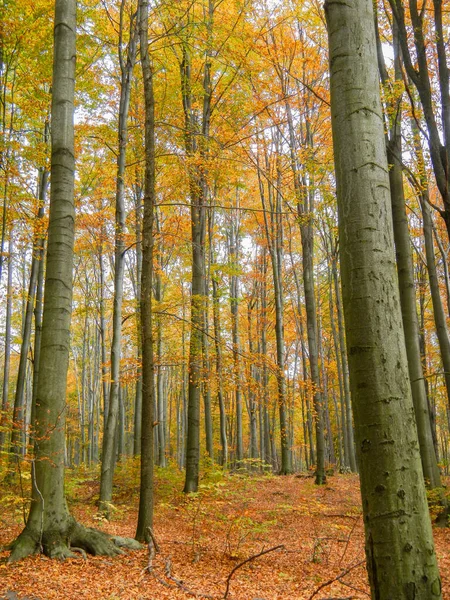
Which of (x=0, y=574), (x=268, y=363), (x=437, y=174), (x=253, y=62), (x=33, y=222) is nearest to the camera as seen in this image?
(x=0, y=574)

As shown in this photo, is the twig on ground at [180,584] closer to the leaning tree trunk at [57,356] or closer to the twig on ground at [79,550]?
the leaning tree trunk at [57,356]

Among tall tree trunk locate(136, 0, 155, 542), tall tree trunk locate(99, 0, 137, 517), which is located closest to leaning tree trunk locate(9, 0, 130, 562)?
tall tree trunk locate(136, 0, 155, 542)

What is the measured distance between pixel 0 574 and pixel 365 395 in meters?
4.17

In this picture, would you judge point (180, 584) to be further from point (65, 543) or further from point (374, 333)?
point (374, 333)

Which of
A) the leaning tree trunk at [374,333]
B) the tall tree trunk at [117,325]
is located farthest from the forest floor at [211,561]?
the leaning tree trunk at [374,333]

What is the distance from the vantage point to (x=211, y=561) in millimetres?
5613

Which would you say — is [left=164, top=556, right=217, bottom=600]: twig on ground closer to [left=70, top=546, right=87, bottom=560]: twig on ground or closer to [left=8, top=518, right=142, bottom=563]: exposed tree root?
[left=8, top=518, right=142, bottom=563]: exposed tree root

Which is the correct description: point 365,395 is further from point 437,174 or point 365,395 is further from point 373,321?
point 437,174

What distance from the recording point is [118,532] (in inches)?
281

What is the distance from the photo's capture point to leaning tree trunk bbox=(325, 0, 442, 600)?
6.10 ft

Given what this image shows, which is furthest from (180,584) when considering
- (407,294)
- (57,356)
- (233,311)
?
(233,311)

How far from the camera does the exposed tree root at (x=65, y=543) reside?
4711mm

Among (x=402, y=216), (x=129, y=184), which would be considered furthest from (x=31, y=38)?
(x=402, y=216)

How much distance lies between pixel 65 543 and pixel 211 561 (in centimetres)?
184
